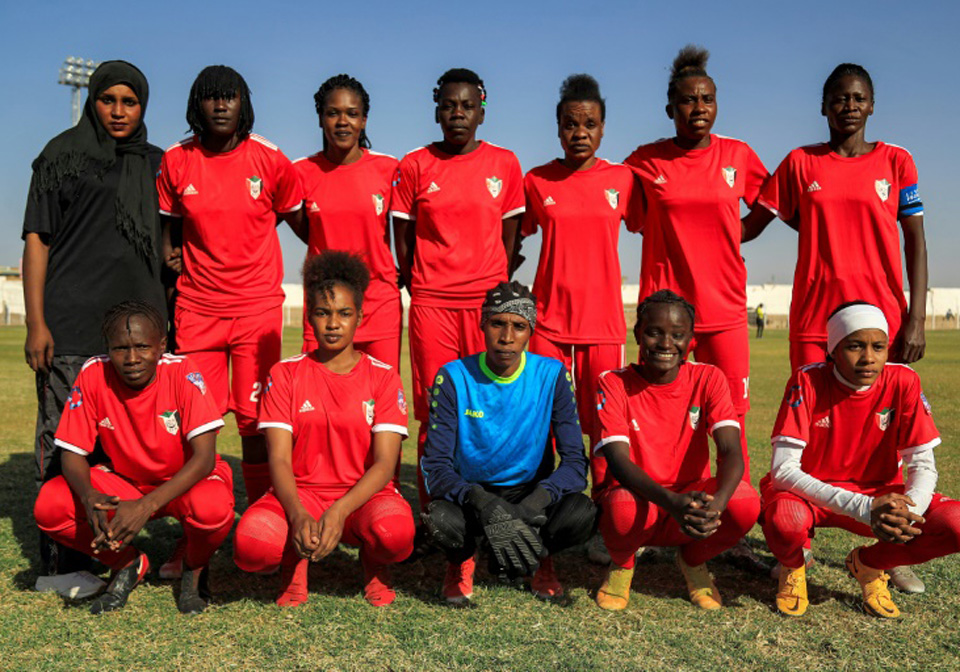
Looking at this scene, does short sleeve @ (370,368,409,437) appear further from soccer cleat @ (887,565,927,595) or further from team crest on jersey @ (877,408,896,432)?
soccer cleat @ (887,565,927,595)

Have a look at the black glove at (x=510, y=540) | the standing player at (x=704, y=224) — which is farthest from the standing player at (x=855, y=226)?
the black glove at (x=510, y=540)

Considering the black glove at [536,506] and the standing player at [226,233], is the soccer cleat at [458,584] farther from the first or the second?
the standing player at [226,233]

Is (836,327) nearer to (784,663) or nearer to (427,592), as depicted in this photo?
(784,663)

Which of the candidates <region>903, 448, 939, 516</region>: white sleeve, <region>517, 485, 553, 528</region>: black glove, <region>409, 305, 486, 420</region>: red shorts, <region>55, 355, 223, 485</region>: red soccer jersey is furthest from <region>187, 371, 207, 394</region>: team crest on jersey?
<region>903, 448, 939, 516</region>: white sleeve

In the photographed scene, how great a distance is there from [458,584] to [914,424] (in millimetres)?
2234

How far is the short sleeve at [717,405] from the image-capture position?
13.0ft

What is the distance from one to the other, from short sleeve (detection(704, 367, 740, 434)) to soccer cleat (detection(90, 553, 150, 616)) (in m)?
2.77

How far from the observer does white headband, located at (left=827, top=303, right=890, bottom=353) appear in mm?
3840

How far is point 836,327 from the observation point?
3969mm

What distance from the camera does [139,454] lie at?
389 cm

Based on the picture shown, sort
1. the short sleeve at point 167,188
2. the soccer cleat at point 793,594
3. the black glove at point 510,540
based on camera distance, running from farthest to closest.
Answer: the short sleeve at point 167,188
the soccer cleat at point 793,594
the black glove at point 510,540

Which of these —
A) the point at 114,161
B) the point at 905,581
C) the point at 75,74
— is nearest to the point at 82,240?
the point at 114,161

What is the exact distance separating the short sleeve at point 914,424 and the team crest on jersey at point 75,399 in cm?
384

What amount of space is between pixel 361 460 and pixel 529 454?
81cm
